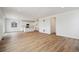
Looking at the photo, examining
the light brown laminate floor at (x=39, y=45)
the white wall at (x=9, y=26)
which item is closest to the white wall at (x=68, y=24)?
the light brown laminate floor at (x=39, y=45)

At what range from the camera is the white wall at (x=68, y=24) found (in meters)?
5.78

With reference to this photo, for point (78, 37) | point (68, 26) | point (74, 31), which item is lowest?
point (78, 37)

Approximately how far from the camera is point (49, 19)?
29.3ft

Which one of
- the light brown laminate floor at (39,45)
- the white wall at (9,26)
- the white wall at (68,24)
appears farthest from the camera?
the white wall at (9,26)

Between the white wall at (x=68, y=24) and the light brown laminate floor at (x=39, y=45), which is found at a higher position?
A: the white wall at (x=68, y=24)

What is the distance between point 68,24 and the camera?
6414 mm

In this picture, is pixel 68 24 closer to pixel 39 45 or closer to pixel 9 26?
pixel 39 45

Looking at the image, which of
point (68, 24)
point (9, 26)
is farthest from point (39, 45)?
point (9, 26)

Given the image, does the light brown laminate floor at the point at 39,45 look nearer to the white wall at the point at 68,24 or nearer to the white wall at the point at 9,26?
the white wall at the point at 68,24

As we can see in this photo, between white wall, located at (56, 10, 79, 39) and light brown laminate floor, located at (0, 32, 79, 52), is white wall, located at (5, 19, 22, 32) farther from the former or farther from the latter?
white wall, located at (56, 10, 79, 39)

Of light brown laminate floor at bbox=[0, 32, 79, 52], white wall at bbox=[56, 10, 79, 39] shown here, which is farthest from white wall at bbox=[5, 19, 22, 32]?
white wall at bbox=[56, 10, 79, 39]
